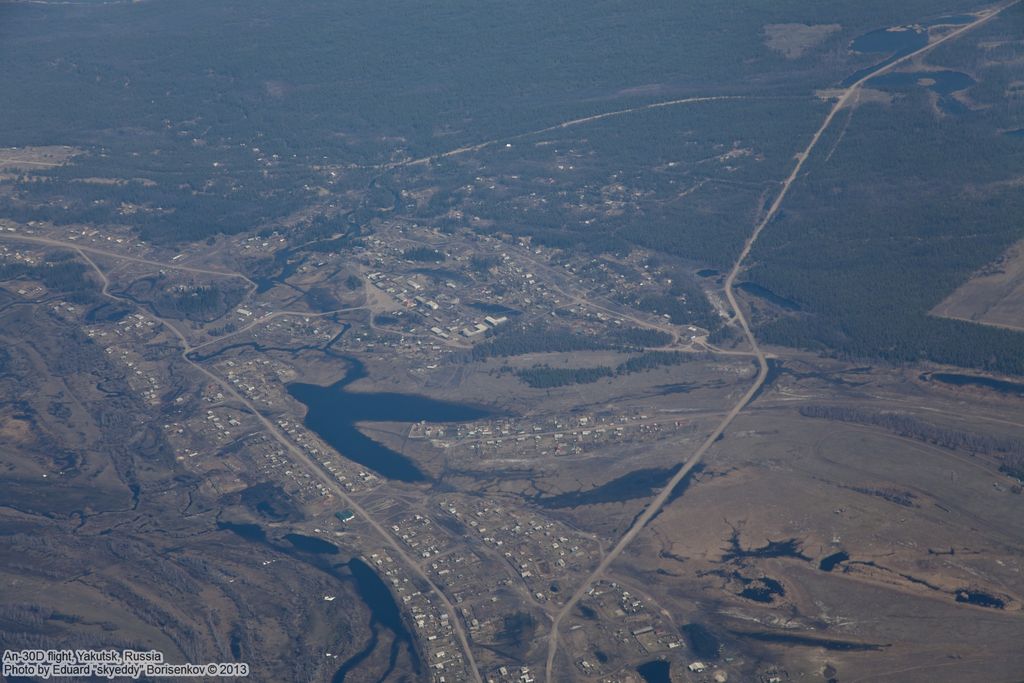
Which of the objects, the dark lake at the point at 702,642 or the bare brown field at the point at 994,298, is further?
the bare brown field at the point at 994,298

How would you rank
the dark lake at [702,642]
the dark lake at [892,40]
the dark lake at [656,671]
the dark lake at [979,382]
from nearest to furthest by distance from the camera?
the dark lake at [656,671] < the dark lake at [702,642] < the dark lake at [979,382] < the dark lake at [892,40]

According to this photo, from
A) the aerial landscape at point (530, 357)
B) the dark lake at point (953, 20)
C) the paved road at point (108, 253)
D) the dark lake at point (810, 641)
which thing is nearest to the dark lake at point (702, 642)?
the aerial landscape at point (530, 357)

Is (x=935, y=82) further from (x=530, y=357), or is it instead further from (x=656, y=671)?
(x=656, y=671)

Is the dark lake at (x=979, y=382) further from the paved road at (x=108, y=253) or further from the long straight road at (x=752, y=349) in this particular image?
the paved road at (x=108, y=253)

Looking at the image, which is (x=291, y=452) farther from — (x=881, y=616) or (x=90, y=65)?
(x=90, y=65)

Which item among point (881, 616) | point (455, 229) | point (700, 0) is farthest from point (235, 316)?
point (700, 0)

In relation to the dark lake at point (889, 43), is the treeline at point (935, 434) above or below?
below
